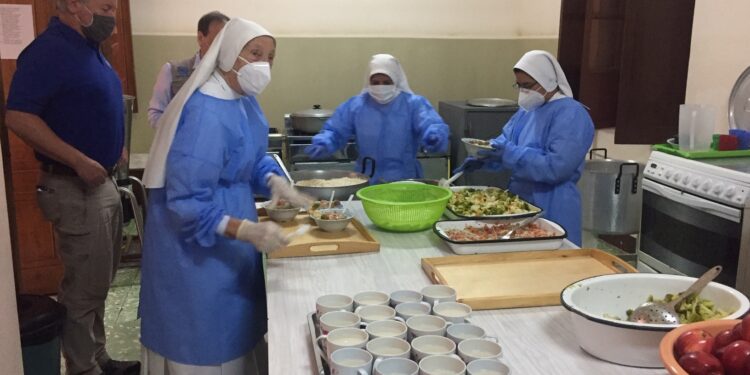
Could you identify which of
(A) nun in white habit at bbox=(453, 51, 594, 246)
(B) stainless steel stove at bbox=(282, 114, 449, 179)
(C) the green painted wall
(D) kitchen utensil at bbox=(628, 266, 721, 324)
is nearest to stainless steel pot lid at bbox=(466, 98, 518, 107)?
(B) stainless steel stove at bbox=(282, 114, 449, 179)

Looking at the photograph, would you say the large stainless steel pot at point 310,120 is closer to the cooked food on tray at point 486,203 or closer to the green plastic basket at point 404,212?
the cooked food on tray at point 486,203

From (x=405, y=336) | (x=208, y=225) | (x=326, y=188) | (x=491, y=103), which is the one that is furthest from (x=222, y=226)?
(x=491, y=103)

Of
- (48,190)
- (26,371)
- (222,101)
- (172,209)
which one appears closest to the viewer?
(172,209)

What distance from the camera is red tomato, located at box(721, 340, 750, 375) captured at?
Result: 93 cm

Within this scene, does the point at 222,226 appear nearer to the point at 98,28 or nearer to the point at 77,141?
the point at 77,141

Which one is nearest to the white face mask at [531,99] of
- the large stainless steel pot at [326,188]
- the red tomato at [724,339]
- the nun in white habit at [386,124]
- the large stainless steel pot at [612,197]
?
the nun in white habit at [386,124]

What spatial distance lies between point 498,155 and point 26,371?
6.69ft

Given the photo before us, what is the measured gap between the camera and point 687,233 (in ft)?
7.79

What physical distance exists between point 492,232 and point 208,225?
34.7 inches

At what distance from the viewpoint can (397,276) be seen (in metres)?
1.70

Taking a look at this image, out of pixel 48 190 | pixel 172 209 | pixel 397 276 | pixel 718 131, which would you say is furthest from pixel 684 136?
pixel 48 190

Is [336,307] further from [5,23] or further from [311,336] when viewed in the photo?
[5,23]

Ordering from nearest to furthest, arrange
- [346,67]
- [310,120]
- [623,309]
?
[623,309]
[310,120]
[346,67]

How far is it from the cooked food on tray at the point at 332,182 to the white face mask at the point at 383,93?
2.20 feet
